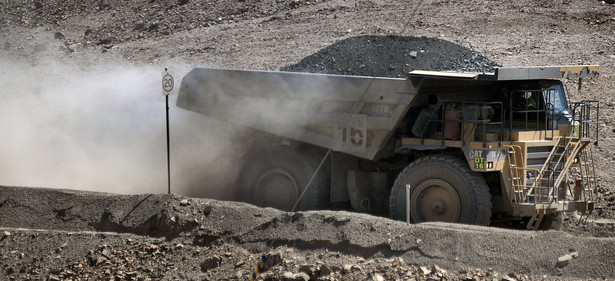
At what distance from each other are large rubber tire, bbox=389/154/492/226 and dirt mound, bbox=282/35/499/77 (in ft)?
30.5

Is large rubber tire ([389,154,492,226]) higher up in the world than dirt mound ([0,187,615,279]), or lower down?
higher up

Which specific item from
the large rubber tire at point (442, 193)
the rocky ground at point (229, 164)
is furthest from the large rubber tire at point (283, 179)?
the large rubber tire at point (442, 193)

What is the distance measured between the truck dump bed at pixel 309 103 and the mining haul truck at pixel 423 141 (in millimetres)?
18

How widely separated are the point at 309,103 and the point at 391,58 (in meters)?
9.22

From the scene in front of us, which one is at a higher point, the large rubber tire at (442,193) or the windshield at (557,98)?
the windshield at (557,98)

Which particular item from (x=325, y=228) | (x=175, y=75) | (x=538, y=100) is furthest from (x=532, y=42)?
(x=325, y=228)

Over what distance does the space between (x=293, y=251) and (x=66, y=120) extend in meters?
9.09

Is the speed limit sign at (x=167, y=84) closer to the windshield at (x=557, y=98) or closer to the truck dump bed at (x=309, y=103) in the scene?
the truck dump bed at (x=309, y=103)

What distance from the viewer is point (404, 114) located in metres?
13.7

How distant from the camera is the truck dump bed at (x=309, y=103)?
13945 mm

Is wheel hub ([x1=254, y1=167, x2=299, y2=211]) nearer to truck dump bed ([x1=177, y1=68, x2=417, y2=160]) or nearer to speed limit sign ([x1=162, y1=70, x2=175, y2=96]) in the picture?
truck dump bed ([x1=177, y1=68, x2=417, y2=160])

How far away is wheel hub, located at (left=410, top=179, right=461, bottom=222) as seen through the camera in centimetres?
1334

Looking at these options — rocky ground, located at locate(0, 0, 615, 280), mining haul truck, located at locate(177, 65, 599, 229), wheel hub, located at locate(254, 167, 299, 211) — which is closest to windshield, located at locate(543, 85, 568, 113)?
mining haul truck, located at locate(177, 65, 599, 229)

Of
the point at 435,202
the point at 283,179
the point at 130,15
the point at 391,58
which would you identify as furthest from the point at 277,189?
the point at 130,15
